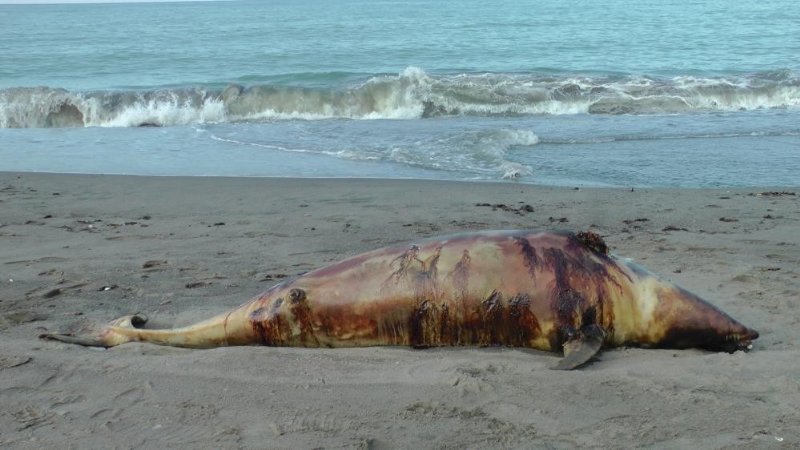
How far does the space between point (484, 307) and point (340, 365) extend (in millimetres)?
812

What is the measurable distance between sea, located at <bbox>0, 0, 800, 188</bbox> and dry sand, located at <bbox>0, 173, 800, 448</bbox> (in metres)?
3.46

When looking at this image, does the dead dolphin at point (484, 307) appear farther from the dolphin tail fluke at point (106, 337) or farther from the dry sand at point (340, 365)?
the dry sand at point (340, 365)

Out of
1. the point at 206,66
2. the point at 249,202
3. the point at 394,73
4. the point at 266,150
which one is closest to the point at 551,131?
the point at 266,150

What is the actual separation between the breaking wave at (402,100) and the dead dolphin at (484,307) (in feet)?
46.5

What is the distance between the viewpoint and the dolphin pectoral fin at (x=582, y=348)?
13.7ft

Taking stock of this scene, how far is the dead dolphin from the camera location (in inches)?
179

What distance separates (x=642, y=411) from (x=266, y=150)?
1074cm

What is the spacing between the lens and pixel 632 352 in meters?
4.49

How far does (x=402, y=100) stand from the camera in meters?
20.1

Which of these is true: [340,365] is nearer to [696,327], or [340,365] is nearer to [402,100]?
[696,327]

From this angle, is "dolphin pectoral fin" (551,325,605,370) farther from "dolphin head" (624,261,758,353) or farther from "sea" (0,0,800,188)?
"sea" (0,0,800,188)

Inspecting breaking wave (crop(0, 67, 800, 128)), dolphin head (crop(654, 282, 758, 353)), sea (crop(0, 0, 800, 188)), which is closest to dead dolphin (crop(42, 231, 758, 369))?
dolphin head (crop(654, 282, 758, 353))

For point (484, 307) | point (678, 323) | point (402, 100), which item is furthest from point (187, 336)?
point (402, 100)

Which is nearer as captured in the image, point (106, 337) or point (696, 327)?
point (696, 327)
